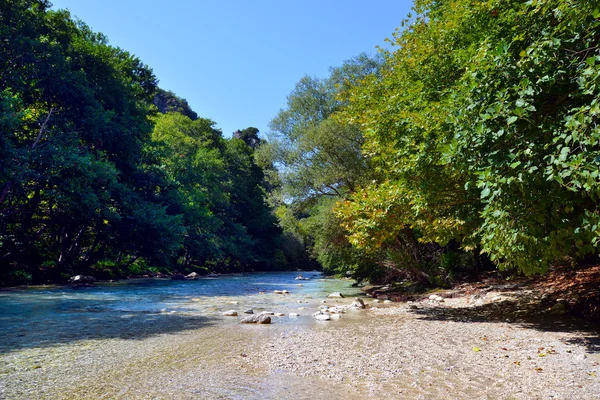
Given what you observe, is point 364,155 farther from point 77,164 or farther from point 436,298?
point 77,164

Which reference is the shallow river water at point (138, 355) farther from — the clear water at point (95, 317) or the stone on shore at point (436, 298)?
the stone on shore at point (436, 298)

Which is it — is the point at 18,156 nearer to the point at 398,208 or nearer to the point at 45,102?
the point at 45,102

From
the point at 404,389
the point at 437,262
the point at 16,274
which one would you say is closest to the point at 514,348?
the point at 404,389

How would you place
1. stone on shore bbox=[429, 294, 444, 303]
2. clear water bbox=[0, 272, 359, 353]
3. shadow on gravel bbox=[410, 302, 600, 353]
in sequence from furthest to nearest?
stone on shore bbox=[429, 294, 444, 303], clear water bbox=[0, 272, 359, 353], shadow on gravel bbox=[410, 302, 600, 353]

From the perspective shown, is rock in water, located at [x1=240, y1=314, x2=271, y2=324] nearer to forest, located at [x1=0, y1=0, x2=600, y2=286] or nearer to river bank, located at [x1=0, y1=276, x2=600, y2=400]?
river bank, located at [x1=0, y1=276, x2=600, y2=400]

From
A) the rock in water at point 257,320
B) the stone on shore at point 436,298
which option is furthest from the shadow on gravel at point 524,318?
the rock in water at point 257,320

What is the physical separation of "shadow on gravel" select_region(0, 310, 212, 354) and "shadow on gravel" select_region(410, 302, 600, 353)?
7473mm

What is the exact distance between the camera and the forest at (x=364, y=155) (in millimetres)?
6070

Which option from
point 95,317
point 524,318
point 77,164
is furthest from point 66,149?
point 524,318

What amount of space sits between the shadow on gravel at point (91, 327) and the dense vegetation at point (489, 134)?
19.7 feet

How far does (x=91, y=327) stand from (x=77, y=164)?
15316 millimetres

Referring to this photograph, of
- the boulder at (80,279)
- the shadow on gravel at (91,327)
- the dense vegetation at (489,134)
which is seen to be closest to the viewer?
the dense vegetation at (489,134)

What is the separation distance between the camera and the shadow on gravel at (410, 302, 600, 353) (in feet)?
27.2

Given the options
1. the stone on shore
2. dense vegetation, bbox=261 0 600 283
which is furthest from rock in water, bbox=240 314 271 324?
the stone on shore
